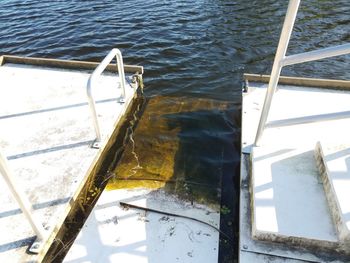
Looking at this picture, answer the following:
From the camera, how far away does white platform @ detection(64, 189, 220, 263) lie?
3.13 metres

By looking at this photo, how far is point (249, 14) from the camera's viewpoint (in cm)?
1023

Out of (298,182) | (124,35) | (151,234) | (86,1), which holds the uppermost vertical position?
(86,1)

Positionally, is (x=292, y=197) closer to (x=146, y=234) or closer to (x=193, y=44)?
(x=146, y=234)

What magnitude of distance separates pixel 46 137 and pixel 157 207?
76.6 inches

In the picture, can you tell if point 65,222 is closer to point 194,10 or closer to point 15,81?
point 15,81

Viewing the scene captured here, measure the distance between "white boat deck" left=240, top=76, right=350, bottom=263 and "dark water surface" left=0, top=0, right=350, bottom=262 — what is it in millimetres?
594

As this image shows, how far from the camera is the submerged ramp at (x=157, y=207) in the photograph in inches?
125

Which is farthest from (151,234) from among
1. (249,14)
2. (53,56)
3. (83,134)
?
(249,14)

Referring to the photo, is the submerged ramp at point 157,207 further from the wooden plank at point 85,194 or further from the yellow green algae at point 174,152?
the wooden plank at point 85,194

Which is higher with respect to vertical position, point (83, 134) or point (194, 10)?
point (194, 10)

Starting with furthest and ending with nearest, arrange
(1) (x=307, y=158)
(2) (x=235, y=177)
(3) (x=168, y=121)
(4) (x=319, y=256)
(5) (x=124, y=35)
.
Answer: (5) (x=124, y=35) → (3) (x=168, y=121) → (2) (x=235, y=177) → (1) (x=307, y=158) → (4) (x=319, y=256)

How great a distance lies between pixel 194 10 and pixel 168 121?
22.0 feet

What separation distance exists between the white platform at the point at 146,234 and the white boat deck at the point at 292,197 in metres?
0.43

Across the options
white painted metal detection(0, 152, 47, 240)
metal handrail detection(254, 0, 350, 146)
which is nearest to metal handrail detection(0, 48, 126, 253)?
white painted metal detection(0, 152, 47, 240)
